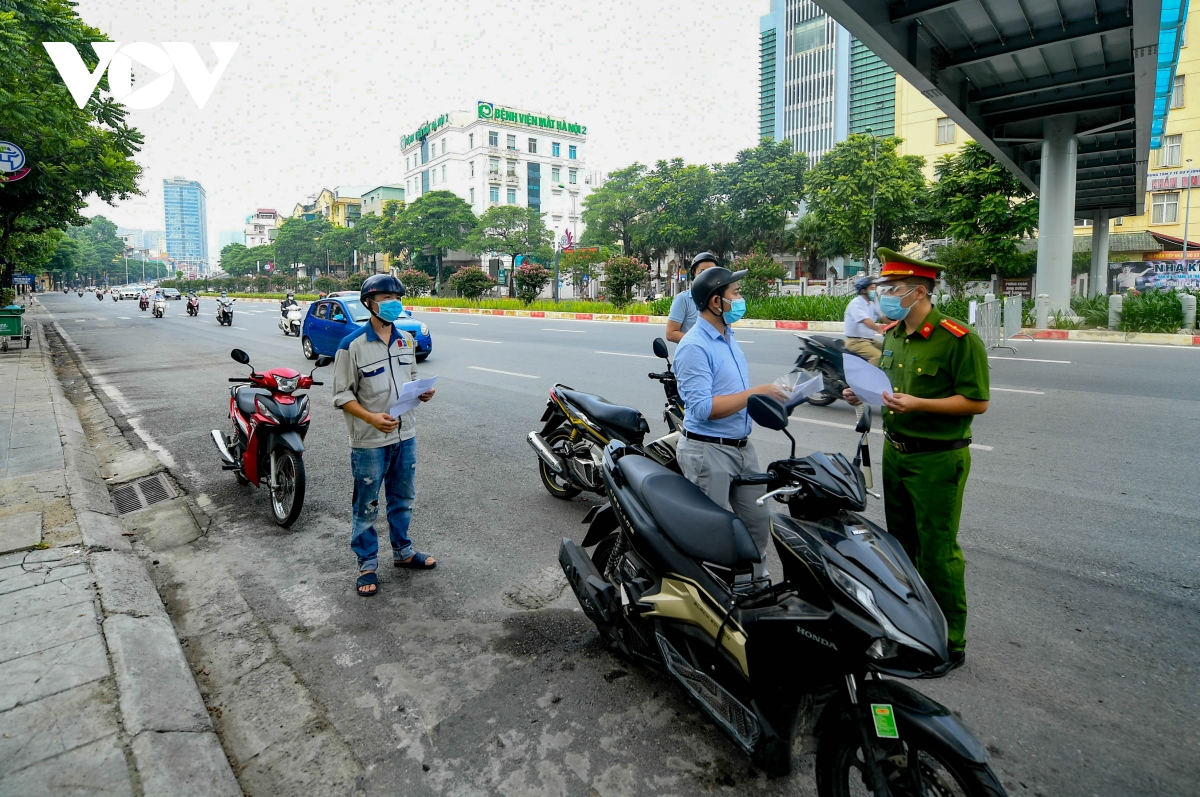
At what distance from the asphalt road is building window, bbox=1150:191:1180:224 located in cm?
3964

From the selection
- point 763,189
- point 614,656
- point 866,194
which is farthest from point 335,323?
point 763,189

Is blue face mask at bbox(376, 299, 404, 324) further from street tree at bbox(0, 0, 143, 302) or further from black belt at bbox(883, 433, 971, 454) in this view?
street tree at bbox(0, 0, 143, 302)

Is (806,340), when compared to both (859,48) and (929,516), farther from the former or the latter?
(859,48)

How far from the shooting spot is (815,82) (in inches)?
3201

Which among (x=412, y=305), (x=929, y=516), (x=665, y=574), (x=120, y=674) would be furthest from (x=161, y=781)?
(x=412, y=305)

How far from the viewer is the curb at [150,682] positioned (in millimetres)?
2369

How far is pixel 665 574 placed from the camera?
2.66 metres

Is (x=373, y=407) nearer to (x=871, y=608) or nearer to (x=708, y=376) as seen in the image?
(x=708, y=376)

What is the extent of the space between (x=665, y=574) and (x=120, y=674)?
225cm

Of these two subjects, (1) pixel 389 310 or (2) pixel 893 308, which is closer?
(2) pixel 893 308

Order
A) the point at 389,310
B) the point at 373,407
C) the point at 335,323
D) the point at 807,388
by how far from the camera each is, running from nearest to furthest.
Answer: the point at 807,388 → the point at 389,310 → the point at 373,407 → the point at 335,323

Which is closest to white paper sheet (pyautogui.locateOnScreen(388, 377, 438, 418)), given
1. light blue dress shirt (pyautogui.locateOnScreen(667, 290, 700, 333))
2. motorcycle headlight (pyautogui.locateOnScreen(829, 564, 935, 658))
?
motorcycle headlight (pyautogui.locateOnScreen(829, 564, 935, 658))

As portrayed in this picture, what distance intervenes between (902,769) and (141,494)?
611 cm

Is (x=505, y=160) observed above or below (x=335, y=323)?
above
